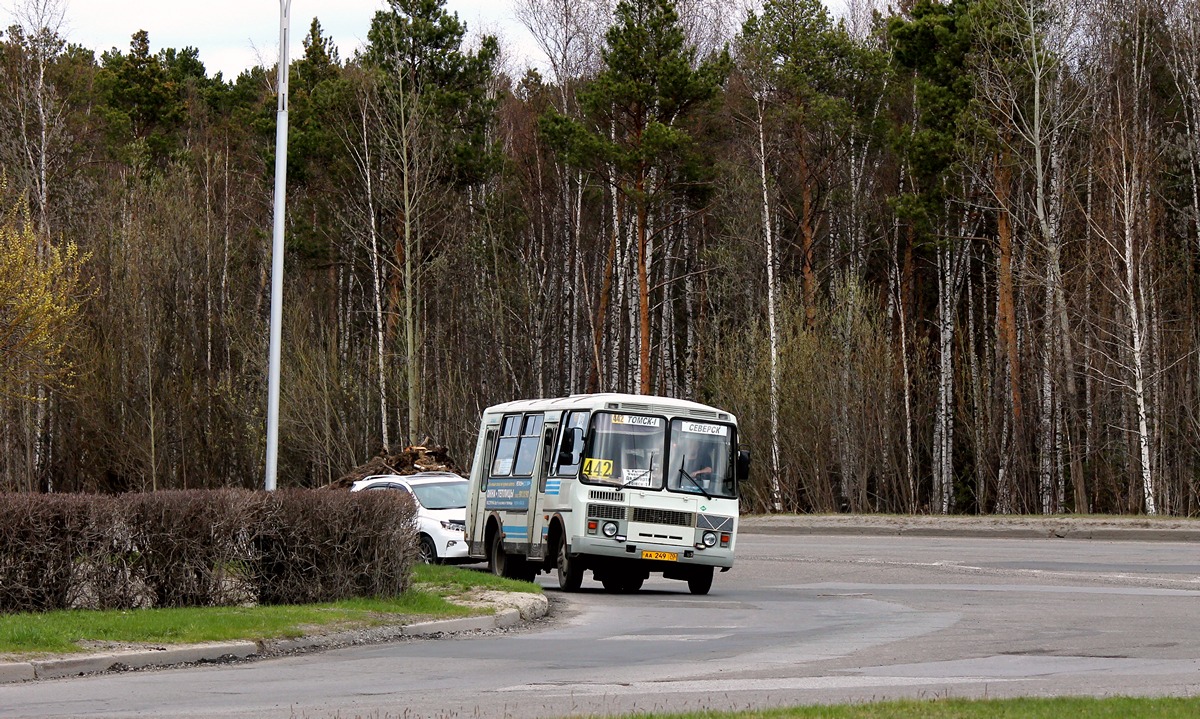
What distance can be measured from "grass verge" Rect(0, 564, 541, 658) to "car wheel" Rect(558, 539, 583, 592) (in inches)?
144

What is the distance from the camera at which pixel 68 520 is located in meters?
15.3

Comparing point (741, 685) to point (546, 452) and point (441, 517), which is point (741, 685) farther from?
point (441, 517)

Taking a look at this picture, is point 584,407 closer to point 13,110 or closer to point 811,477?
point 811,477

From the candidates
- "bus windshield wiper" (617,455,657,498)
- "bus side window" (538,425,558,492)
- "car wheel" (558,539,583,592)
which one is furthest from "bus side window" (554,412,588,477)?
"car wheel" (558,539,583,592)

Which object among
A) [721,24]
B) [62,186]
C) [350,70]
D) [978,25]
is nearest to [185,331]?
[62,186]

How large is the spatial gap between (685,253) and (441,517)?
3622cm

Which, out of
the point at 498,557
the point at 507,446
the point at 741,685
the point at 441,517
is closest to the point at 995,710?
the point at 741,685

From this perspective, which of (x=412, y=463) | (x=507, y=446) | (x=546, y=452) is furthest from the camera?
(x=412, y=463)

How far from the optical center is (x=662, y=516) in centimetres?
2112

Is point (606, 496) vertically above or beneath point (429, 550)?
above

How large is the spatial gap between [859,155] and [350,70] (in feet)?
79.9

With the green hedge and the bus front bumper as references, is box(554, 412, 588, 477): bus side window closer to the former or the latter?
the bus front bumper

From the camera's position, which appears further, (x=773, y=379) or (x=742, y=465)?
(x=773, y=379)

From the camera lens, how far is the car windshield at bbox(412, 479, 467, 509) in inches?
1055
